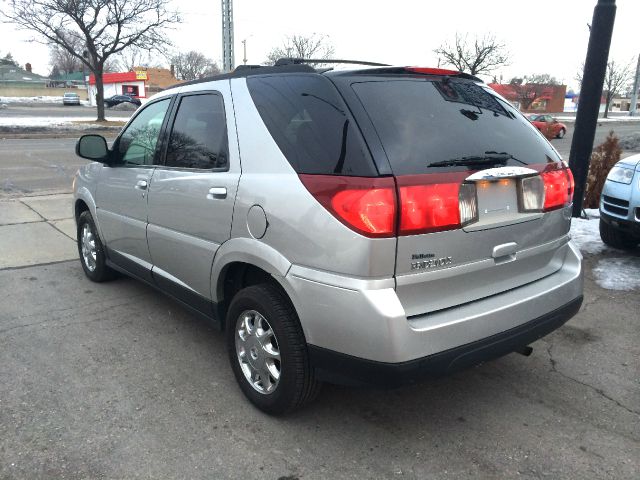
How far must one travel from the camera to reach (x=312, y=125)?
2574 mm

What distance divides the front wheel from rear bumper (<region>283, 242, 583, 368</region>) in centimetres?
13

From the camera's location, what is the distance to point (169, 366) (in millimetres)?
3477

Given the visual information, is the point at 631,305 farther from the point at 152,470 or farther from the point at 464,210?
the point at 152,470

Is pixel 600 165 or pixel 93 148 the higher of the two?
pixel 93 148

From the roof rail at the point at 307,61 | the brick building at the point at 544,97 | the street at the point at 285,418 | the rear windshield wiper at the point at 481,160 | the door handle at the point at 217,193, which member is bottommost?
the street at the point at 285,418

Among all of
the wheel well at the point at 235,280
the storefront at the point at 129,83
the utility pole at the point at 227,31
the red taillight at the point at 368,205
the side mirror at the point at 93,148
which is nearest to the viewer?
the red taillight at the point at 368,205

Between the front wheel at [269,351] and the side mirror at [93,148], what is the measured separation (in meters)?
2.06

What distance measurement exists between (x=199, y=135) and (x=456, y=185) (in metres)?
1.67

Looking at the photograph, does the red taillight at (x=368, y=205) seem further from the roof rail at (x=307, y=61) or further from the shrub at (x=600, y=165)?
the shrub at (x=600, y=165)

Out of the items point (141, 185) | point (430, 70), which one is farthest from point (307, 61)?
point (141, 185)

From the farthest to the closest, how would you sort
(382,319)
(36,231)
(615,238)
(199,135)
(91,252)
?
1. (36,231)
2. (615,238)
3. (91,252)
4. (199,135)
5. (382,319)

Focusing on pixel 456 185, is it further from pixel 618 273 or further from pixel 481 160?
pixel 618 273

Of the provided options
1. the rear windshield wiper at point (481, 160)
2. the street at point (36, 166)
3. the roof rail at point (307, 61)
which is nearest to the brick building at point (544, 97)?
the street at point (36, 166)

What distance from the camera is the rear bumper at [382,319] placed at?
2.28 m
